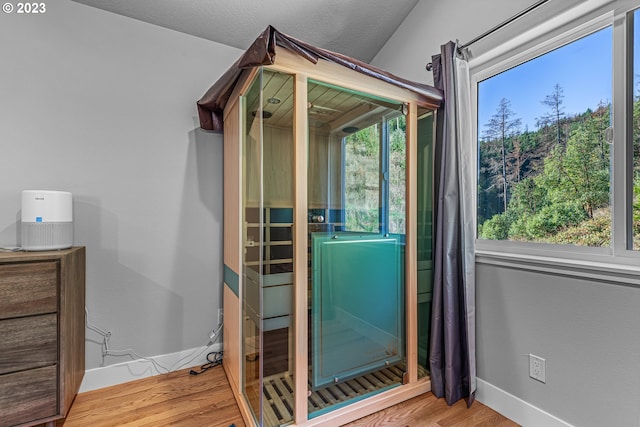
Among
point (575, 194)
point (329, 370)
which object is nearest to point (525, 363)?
point (575, 194)

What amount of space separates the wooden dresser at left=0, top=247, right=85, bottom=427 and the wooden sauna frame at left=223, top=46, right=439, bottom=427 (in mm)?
834

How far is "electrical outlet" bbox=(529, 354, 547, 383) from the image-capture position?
59.9 inches

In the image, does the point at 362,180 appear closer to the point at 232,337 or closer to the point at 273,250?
the point at 273,250

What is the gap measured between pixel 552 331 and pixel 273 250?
1.44 meters

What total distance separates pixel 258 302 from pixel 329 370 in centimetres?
58

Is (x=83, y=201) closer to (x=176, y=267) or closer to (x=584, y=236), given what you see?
(x=176, y=267)

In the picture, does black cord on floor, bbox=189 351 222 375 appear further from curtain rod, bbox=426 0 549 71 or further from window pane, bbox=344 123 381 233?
curtain rod, bbox=426 0 549 71

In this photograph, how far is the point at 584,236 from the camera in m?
1.47

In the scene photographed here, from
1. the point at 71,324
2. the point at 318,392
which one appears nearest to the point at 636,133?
the point at 318,392

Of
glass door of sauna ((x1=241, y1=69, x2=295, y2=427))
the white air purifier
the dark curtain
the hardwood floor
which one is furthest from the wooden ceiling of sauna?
the hardwood floor

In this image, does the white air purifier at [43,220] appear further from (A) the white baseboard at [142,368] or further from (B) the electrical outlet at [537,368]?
(B) the electrical outlet at [537,368]

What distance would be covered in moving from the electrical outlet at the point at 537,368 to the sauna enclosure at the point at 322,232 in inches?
23.0

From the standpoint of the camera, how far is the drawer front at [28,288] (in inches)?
54.3

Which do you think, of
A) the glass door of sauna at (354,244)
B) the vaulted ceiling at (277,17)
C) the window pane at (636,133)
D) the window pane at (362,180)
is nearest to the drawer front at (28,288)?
the glass door of sauna at (354,244)
